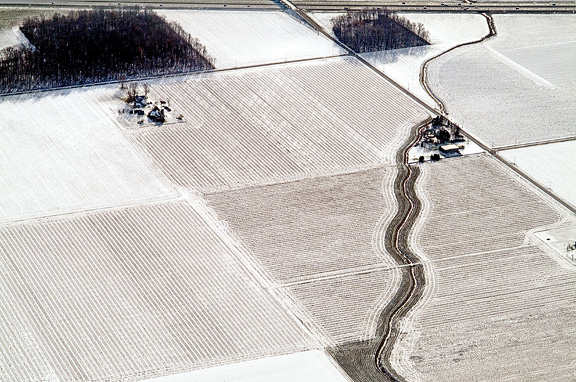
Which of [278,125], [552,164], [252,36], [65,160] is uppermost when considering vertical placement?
[552,164]

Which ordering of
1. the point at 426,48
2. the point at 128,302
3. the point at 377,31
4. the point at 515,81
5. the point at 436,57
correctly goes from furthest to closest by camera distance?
the point at 377,31 < the point at 426,48 < the point at 436,57 < the point at 515,81 < the point at 128,302

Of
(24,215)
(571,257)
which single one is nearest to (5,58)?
(24,215)

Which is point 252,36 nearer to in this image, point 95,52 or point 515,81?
point 95,52

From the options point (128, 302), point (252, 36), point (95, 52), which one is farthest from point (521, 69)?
point (128, 302)

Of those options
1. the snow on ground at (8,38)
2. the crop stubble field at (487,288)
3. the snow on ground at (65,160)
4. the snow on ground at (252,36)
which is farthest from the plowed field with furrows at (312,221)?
the snow on ground at (8,38)

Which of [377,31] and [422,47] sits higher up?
[377,31]

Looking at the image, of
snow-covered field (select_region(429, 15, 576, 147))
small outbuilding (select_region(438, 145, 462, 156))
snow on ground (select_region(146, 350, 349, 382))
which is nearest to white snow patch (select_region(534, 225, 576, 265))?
small outbuilding (select_region(438, 145, 462, 156))
